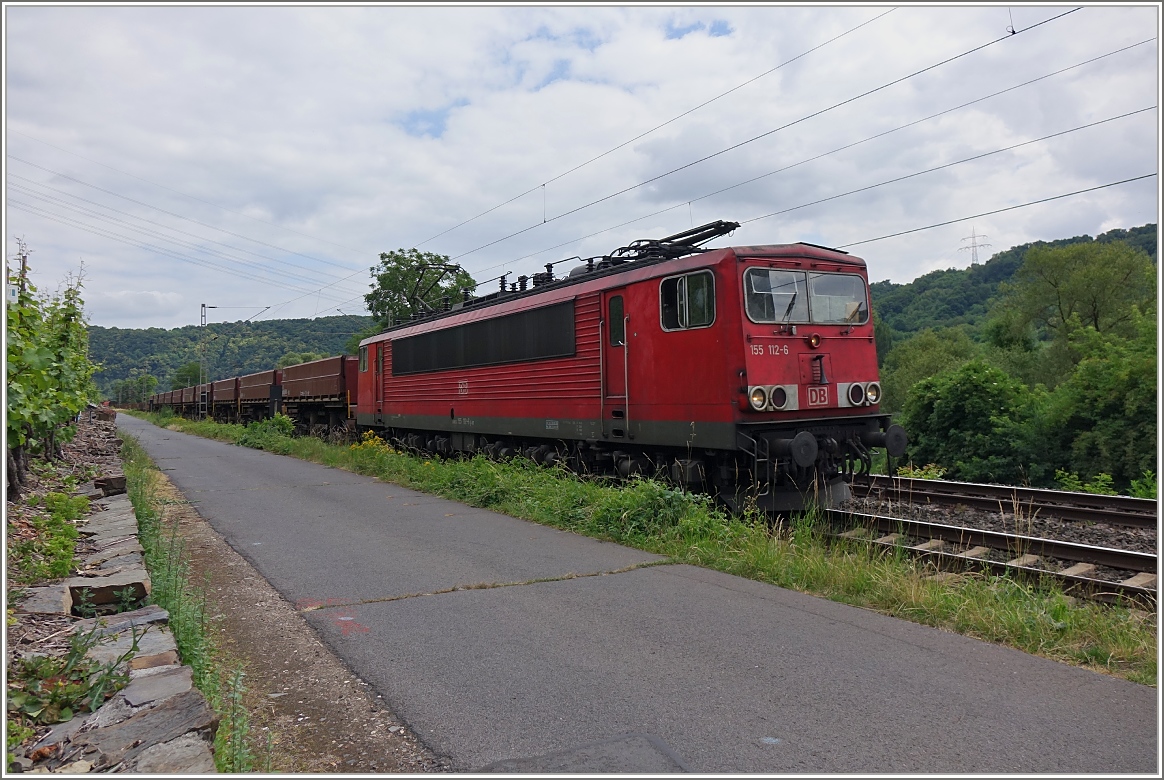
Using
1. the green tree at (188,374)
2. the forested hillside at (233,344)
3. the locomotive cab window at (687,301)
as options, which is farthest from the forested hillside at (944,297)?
the green tree at (188,374)

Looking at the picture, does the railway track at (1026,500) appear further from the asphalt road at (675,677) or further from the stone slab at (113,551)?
the stone slab at (113,551)

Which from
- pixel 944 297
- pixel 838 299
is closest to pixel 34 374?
pixel 838 299

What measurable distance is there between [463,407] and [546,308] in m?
3.90

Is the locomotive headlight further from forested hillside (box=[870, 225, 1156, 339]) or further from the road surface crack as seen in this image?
forested hillside (box=[870, 225, 1156, 339])

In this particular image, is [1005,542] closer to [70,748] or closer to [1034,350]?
[70,748]

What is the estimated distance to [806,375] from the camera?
966 centimetres

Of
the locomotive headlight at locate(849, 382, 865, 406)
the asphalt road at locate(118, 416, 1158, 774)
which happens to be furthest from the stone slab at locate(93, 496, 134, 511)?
the locomotive headlight at locate(849, 382, 865, 406)

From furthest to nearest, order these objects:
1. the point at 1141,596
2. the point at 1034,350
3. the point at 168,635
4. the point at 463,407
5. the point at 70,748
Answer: the point at 1034,350, the point at 463,407, the point at 1141,596, the point at 168,635, the point at 70,748

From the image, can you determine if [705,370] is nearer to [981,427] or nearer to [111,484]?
[111,484]

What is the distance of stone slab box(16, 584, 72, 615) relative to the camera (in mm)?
5003

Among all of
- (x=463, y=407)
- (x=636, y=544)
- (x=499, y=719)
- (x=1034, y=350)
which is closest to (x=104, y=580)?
(x=499, y=719)

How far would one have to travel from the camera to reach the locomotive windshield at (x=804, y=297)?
31.1 ft

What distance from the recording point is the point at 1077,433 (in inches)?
739

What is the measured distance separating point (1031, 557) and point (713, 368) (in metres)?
3.75
